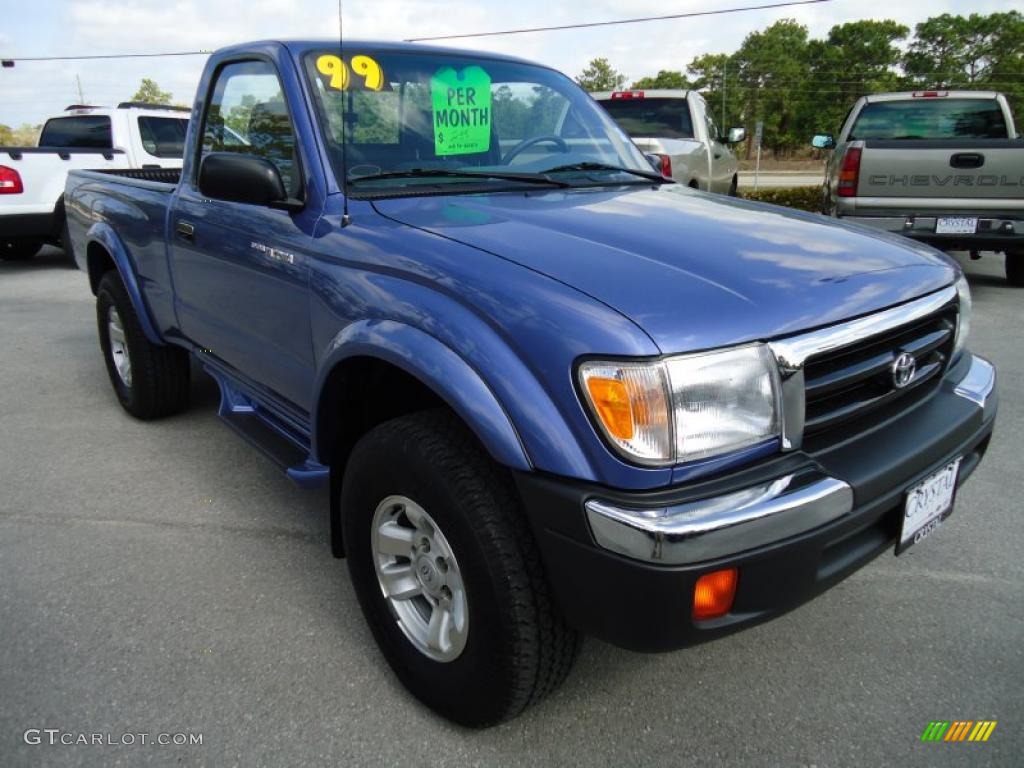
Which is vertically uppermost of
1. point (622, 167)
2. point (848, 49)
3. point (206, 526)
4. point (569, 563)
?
point (848, 49)

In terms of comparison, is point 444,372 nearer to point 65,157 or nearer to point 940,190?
point 940,190

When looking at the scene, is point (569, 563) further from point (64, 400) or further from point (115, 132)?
point (115, 132)

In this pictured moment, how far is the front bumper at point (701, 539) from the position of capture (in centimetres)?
149

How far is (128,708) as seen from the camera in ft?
6.85

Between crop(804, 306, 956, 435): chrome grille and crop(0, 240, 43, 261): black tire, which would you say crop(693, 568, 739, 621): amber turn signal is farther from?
crop(0, 240, 43, 261): black tire

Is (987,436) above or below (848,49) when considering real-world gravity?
below

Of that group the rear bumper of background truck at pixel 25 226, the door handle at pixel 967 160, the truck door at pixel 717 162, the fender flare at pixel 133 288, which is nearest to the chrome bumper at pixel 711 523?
the fender flare at pixel 133 288

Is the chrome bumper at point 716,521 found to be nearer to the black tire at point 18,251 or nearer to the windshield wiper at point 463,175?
the windshield wiper at point 463,175

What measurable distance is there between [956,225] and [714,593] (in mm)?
6192

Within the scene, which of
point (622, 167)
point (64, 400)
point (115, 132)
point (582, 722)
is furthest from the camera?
point (115, 132)

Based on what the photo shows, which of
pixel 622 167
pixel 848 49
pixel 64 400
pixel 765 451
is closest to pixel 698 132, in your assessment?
pixel 622 167

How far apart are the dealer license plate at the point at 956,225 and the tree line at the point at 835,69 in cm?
5512

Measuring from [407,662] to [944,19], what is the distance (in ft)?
244

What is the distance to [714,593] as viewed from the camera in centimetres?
155
